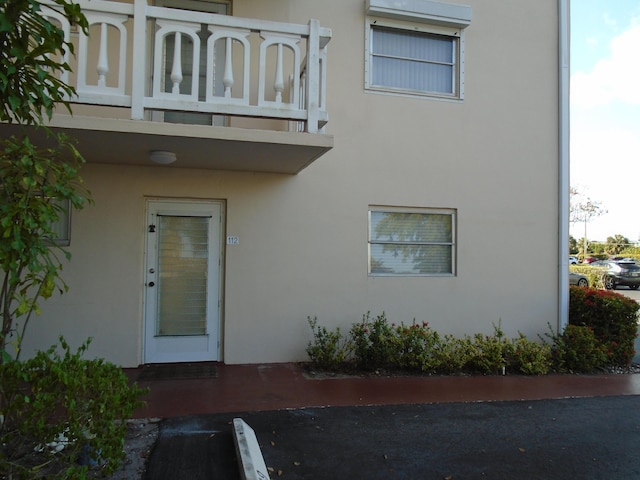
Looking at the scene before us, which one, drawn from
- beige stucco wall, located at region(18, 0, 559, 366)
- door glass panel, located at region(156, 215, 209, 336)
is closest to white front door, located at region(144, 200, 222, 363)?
door glass panel, located at region(156, 215, 209, 336)

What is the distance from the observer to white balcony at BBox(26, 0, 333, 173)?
4934 millimetres

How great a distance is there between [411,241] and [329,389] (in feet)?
8.80

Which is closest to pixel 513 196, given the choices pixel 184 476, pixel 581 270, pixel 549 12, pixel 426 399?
pixel 549 12

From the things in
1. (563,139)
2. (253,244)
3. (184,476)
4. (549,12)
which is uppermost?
(549,12)

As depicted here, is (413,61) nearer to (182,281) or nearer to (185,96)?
(185,96)

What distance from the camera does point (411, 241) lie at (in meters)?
7.27

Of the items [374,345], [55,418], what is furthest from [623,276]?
[55,418]

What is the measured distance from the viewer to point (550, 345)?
746cm

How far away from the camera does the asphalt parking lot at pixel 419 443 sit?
149 inches

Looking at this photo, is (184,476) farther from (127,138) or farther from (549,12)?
(549,12)

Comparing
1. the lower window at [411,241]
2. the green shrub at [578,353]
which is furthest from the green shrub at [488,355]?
the lower window at [411,241]

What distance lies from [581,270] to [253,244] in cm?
2400

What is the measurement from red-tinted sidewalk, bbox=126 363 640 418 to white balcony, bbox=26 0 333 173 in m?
2.73

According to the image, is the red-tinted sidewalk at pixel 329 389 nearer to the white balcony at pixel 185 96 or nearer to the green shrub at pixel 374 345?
the green shrub at pixel 374 345
